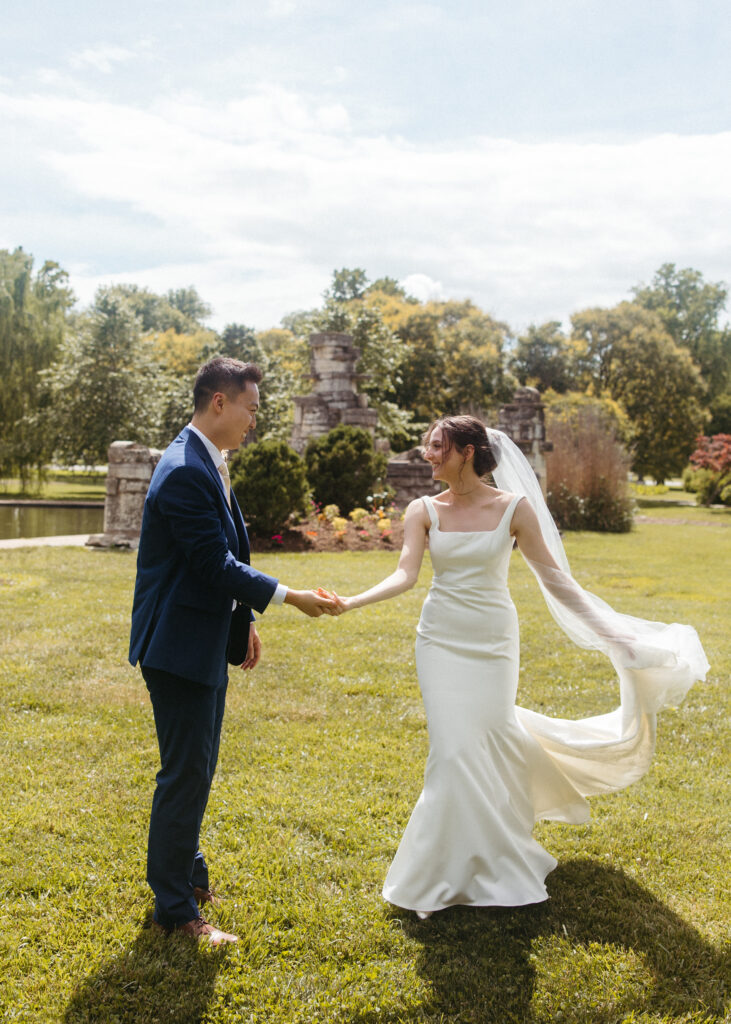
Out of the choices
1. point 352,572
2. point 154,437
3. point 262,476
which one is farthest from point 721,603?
point 154,437

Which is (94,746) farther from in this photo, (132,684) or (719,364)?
(719,364)

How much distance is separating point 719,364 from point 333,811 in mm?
48773

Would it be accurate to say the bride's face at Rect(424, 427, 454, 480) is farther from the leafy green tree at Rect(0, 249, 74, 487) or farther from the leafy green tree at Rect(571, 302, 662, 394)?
the leafy green tree at Rect(571, 302, 662, 394)

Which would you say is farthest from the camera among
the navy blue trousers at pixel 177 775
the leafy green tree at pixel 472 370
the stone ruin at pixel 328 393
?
the leafy green tree at pixel 472 370

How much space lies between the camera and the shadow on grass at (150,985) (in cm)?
268

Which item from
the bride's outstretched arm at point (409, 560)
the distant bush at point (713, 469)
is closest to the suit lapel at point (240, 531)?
the bride's outstretched arm at point (409, 560)

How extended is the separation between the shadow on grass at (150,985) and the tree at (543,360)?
119 feet

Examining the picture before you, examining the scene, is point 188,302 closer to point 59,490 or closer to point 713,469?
point 59,490

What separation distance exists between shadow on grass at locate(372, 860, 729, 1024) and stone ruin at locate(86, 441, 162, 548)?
11.0 metres

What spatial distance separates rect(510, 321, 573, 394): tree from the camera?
37750 millimetres

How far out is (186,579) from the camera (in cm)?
294

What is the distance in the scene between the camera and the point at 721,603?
10203 mm

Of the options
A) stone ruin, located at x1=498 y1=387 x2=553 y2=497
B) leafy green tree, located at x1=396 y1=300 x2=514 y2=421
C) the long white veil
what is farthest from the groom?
leafy green tree, located at x1=396 y1=300 x2=514 y2=421

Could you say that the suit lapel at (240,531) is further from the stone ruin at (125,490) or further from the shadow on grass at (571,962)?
the stone ruin at (125,490)
